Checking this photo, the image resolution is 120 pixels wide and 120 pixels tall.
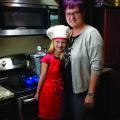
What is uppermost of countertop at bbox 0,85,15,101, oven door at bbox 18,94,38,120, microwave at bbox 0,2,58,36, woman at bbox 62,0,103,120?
microwave at bbox 0,2,58,36

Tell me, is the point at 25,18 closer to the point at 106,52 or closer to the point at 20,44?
the point at 20,44

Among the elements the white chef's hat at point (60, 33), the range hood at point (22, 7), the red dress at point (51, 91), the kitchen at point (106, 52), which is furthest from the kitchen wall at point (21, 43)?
the red dress at point (51, 91)

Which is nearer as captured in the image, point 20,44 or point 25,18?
point 25,18

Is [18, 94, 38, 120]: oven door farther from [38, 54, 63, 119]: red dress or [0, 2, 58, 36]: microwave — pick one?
[0, 2, 58, 36]: microwave

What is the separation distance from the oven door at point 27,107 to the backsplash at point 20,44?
62cm

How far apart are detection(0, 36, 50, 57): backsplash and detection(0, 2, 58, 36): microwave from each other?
300 mm

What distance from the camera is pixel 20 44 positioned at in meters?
2.37

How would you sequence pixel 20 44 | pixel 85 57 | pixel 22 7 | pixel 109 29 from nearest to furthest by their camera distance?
pixel 85 57 → pixel 22 7 → pixel 20 44 → pixel 109 29

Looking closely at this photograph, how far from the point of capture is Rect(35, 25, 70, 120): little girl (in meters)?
1.81

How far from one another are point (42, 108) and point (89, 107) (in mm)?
397

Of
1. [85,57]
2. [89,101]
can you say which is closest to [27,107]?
[89,101]

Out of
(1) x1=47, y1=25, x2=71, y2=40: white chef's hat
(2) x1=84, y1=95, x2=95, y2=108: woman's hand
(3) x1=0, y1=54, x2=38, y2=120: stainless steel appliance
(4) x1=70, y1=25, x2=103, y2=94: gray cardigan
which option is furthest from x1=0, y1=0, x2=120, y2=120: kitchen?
(2) x1=84, y1=95, x2=95, y2=108: woman's hand

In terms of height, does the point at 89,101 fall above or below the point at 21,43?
below

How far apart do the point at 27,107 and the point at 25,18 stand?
0.80 m
